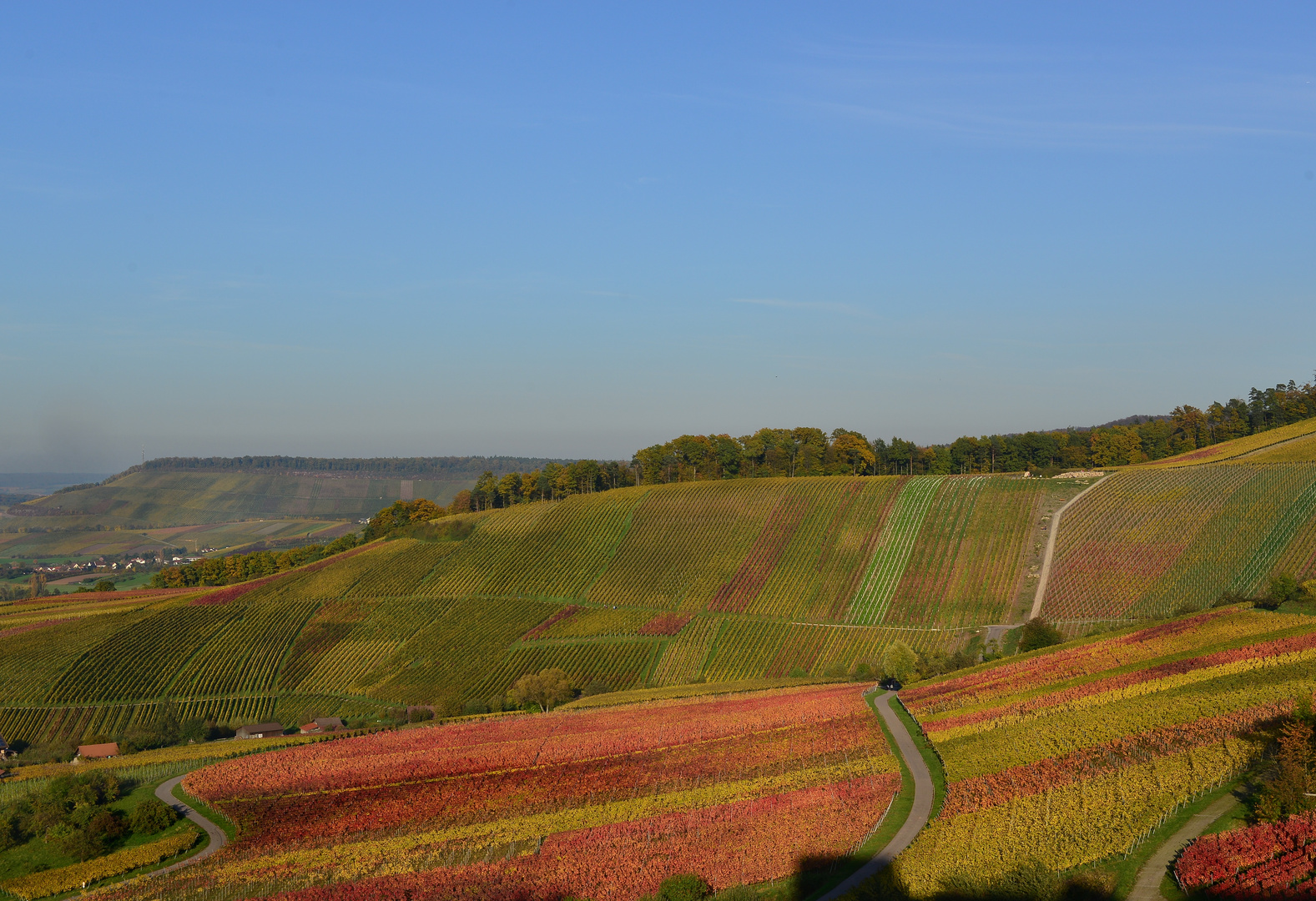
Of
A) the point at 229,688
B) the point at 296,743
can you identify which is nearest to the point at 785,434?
the point at 229,688

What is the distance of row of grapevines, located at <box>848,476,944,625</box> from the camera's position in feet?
337

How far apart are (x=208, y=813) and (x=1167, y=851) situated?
45.7 meters

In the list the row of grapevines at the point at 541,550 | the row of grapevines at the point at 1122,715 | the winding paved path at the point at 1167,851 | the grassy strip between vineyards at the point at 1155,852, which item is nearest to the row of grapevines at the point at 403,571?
the row of grapevines at the point at 541,550

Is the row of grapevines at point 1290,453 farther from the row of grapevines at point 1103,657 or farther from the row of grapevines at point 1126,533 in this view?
the row of grapevines at point 1103,657

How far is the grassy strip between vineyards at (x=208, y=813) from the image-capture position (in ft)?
155

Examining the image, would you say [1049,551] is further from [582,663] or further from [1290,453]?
[1290,453]

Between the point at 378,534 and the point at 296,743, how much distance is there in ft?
358

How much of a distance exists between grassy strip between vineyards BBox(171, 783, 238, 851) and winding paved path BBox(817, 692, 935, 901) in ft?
99.9

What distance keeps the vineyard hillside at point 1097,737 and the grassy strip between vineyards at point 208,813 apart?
33112 millimetres

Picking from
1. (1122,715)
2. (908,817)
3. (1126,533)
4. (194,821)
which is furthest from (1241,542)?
(194,821)

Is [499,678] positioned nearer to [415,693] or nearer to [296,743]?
[415,693]

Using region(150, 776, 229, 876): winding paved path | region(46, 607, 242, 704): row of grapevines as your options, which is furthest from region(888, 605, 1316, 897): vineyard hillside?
region(46, 607, 242, 704): row of grapevines

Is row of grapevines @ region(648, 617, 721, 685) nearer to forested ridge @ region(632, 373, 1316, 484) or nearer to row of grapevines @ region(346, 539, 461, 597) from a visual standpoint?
row of grapevines @ region(346, 539, 461, 597)

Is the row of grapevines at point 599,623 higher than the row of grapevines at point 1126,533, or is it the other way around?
the row of grapevines at point 1126,533
